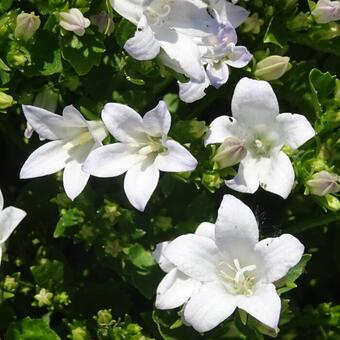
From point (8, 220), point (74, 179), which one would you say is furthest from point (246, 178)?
point (8, 220)

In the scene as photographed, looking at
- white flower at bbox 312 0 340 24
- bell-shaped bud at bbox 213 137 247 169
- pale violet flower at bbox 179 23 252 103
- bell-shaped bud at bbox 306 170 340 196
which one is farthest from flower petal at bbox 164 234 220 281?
Answer: white flower at bbox 312 0 340 24

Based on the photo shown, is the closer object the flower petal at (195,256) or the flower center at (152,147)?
the flower petal at (195,256)

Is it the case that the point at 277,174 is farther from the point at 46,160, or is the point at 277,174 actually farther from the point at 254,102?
the point at 46,160

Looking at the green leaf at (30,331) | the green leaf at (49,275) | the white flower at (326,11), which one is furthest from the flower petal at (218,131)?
the green leaf at (30,331)

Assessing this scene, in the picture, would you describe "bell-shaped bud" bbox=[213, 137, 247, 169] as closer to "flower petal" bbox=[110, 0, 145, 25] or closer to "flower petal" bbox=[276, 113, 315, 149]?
"flower petal" bbox=[276, 113, 315, 149]

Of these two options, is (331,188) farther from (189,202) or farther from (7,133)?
(7,133)

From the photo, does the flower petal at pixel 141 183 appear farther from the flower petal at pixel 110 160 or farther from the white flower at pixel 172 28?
the white flower at pixel 172 28
